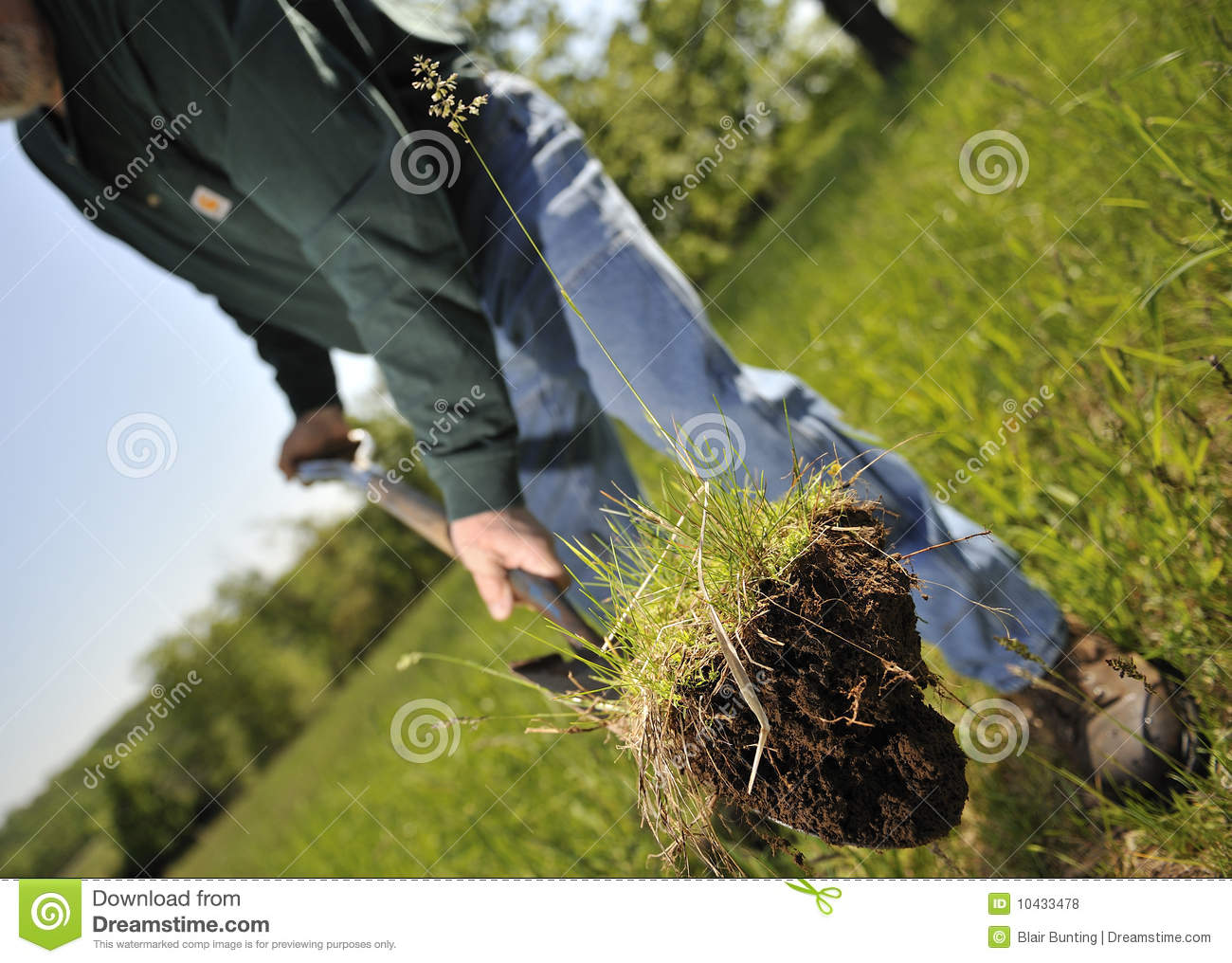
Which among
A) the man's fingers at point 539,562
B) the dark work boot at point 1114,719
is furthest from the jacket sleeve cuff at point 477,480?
the dark work boot at point 1114,719

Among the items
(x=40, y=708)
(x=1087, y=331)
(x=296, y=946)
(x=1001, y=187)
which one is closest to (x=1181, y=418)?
(x=1087, y=331)

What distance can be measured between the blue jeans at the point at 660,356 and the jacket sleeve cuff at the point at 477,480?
30cm

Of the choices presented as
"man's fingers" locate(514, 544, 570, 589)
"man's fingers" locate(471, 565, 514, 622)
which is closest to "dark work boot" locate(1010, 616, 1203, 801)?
"man's fingers" locate(514, 544, 570, 589)

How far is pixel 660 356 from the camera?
60.1 inches

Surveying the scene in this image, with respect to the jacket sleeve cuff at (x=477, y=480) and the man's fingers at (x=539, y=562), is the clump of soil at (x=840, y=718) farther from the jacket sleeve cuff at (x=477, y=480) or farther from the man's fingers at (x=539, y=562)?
the jacket sleeve cuff at (x=477, y=480)

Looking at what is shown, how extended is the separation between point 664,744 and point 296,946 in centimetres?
124

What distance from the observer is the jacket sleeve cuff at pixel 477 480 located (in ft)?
5.15

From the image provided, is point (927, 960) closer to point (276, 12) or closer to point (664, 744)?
point (664, 744)

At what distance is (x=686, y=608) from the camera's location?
1.16 m

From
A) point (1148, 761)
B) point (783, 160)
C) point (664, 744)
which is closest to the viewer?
point (664, 744)

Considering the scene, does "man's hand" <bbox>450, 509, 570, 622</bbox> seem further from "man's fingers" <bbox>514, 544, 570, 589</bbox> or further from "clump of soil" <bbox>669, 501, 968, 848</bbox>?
"clump of soil" <bbox>669, 501, 968, 848</bbox>

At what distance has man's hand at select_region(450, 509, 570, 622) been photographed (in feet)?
5.13

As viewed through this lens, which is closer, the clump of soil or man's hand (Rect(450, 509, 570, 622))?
the clump of soil

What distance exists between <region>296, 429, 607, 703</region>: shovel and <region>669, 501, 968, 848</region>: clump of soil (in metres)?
0.27
